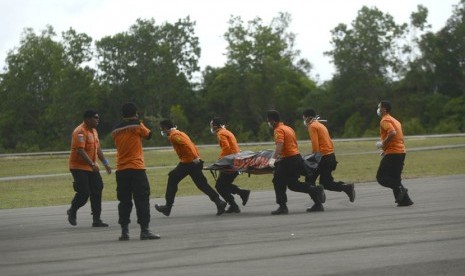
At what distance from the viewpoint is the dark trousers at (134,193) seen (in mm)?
14539

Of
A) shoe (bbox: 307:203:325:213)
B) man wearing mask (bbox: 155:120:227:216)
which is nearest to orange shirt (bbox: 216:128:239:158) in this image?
man wearing mask (bbox: 155:120:227:216)

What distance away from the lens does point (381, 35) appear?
10300cm

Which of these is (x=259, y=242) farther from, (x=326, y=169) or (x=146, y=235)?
(x=326, y=169)

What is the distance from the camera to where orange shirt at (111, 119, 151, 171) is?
14664 millimetres

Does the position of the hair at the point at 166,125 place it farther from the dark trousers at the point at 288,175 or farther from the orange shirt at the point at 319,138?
the orange shirt at the point at 319,138

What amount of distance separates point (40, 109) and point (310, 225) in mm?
99450

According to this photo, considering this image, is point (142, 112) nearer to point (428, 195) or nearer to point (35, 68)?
point (35, 68)

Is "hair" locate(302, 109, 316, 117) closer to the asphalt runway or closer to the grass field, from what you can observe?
the asphalt runway

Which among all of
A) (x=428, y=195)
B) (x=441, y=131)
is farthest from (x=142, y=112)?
(x=428, y=195)

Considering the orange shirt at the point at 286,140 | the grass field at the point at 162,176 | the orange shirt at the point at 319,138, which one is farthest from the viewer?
the grass field at the point at 162,176

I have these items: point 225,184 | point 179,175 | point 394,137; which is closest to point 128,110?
point 179,175

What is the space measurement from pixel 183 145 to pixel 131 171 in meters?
3.45

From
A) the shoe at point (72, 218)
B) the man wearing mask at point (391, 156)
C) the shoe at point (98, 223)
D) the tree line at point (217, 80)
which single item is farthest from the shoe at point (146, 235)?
the tree line at point (217, 80)

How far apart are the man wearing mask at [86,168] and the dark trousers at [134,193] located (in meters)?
2.46
